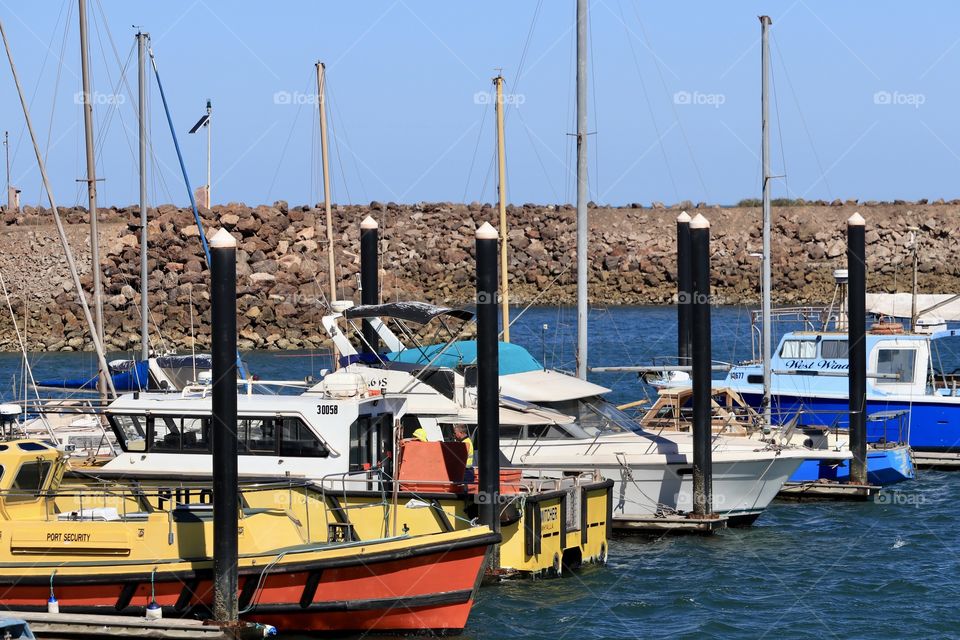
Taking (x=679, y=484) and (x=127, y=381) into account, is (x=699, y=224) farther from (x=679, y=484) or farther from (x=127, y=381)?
(x=127, y=381)

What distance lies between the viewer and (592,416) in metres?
22.5

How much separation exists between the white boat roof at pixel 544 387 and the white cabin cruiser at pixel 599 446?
0.05 ft

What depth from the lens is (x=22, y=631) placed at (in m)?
12.9

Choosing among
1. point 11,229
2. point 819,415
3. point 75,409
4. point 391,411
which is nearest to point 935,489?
point 819,415

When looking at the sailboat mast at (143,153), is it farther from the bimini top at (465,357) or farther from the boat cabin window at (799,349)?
the boat cabin window at (799,349)

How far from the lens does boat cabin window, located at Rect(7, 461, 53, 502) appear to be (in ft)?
53.1

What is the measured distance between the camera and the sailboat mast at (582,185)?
82.0 ft

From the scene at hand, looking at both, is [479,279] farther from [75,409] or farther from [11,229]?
[11,229]

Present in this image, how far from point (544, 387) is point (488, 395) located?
212 inches

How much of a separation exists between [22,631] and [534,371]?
1201 centimetres

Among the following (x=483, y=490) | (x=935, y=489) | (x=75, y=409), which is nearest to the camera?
(x=483, y=490)

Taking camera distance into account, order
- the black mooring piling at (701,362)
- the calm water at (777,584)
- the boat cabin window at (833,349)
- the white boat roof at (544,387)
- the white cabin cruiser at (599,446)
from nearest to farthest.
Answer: the calm water at (777,584), the black mooring piling at (701,362), the white cabin cruiser at (599,446), the white boat roof at (544,387), the boat cabin window at (833,349)

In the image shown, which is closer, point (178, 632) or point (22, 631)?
point (22, 631)

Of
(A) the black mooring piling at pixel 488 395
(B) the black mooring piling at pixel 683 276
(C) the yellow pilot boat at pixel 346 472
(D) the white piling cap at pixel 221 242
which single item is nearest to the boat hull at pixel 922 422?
(B) the black mooring piling at pixel 683 276
